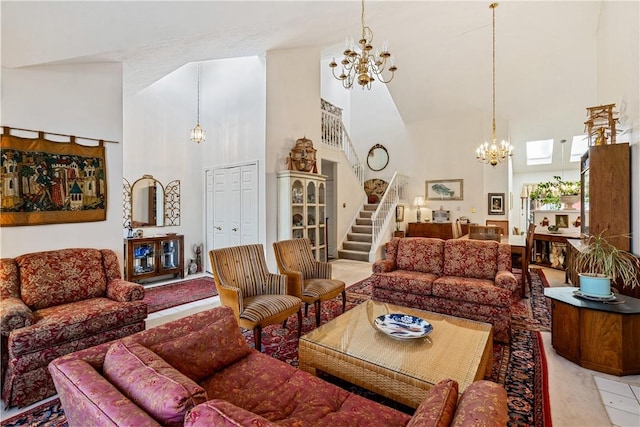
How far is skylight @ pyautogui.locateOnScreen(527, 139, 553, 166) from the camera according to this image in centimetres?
1048

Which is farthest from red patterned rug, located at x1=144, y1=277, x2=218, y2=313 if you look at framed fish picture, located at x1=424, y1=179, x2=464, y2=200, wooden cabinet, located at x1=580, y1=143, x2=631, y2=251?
framed fish picture, located at x1=424, y1=179, x2=464, y2=200

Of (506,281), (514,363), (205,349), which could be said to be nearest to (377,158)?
(506,281)

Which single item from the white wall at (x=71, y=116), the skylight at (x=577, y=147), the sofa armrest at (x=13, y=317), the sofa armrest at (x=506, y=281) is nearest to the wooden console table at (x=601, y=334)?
the sofa armrest at (x=506, y=281)

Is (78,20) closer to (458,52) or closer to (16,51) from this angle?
(16,51)

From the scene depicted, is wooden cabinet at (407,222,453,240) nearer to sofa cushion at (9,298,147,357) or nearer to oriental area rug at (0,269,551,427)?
oriental area rug at (0,269,551,427)

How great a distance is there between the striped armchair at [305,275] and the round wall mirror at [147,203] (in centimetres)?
310

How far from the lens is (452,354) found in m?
2.05

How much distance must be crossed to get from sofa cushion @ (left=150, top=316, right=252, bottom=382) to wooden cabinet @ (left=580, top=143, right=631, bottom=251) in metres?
4.14

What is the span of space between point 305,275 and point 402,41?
606cm

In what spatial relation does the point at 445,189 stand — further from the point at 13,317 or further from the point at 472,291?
the point at 13,317

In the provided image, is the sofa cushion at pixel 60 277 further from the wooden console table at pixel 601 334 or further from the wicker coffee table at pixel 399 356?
the wooden console table at pixel 601 334

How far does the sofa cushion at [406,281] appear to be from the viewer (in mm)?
3559

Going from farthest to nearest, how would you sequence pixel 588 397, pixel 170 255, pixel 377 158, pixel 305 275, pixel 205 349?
pixel 377 158, pixel 170 255, pixel 305 275, pixel 588 397, pixel 205 349

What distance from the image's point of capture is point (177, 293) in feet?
15.4
